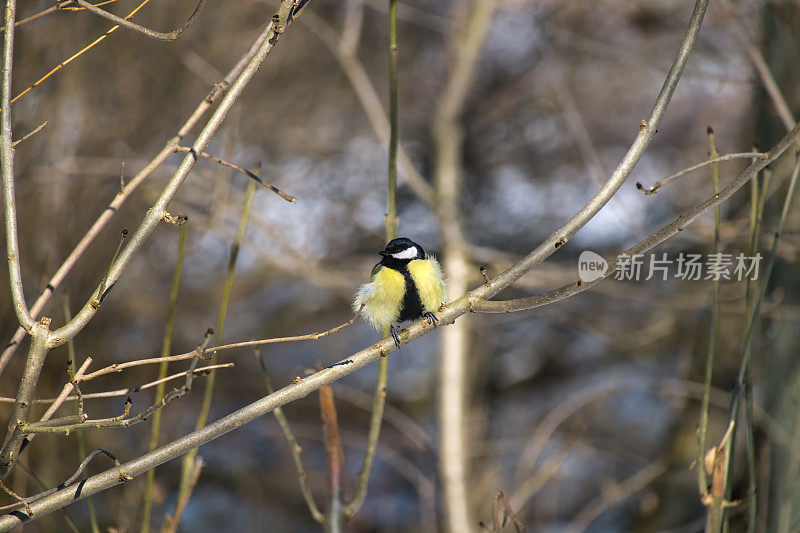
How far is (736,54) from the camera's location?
4168 millimetres

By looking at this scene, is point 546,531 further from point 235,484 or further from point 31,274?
point 31,274

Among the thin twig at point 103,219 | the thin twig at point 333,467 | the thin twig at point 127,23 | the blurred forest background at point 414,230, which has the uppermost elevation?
the blurred forest background at point 414,230

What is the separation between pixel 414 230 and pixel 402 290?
284 cm

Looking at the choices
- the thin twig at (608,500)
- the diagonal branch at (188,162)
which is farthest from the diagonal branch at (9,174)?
the thin twig at (608,500)

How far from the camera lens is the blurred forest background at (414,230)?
329 cm

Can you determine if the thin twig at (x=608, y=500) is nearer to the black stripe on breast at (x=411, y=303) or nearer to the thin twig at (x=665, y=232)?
the black stripe on breast at (x=411, y=303)

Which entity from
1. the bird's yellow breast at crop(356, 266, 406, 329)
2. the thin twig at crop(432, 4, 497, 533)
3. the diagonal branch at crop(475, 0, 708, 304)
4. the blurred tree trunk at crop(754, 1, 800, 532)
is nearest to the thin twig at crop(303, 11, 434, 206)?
the thin twig at crop(432, 4, 497, 533)

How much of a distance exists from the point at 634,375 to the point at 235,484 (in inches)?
138

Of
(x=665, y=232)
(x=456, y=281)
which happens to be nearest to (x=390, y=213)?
(x=665, y=232)

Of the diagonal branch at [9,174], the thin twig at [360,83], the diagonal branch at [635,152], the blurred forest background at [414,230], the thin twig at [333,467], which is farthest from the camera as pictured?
the thin twig at [360,83]

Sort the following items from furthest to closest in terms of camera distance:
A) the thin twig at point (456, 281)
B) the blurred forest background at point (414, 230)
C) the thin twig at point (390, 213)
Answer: the thin twig at point (456, 281) < the blurred forest background at point (414, 230) < the thin twig at point (390, 213)

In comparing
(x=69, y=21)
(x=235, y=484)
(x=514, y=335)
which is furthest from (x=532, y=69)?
(x=235, y=484)

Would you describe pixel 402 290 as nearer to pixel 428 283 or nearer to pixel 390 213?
pixel 428 283

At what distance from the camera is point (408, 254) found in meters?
2.21
